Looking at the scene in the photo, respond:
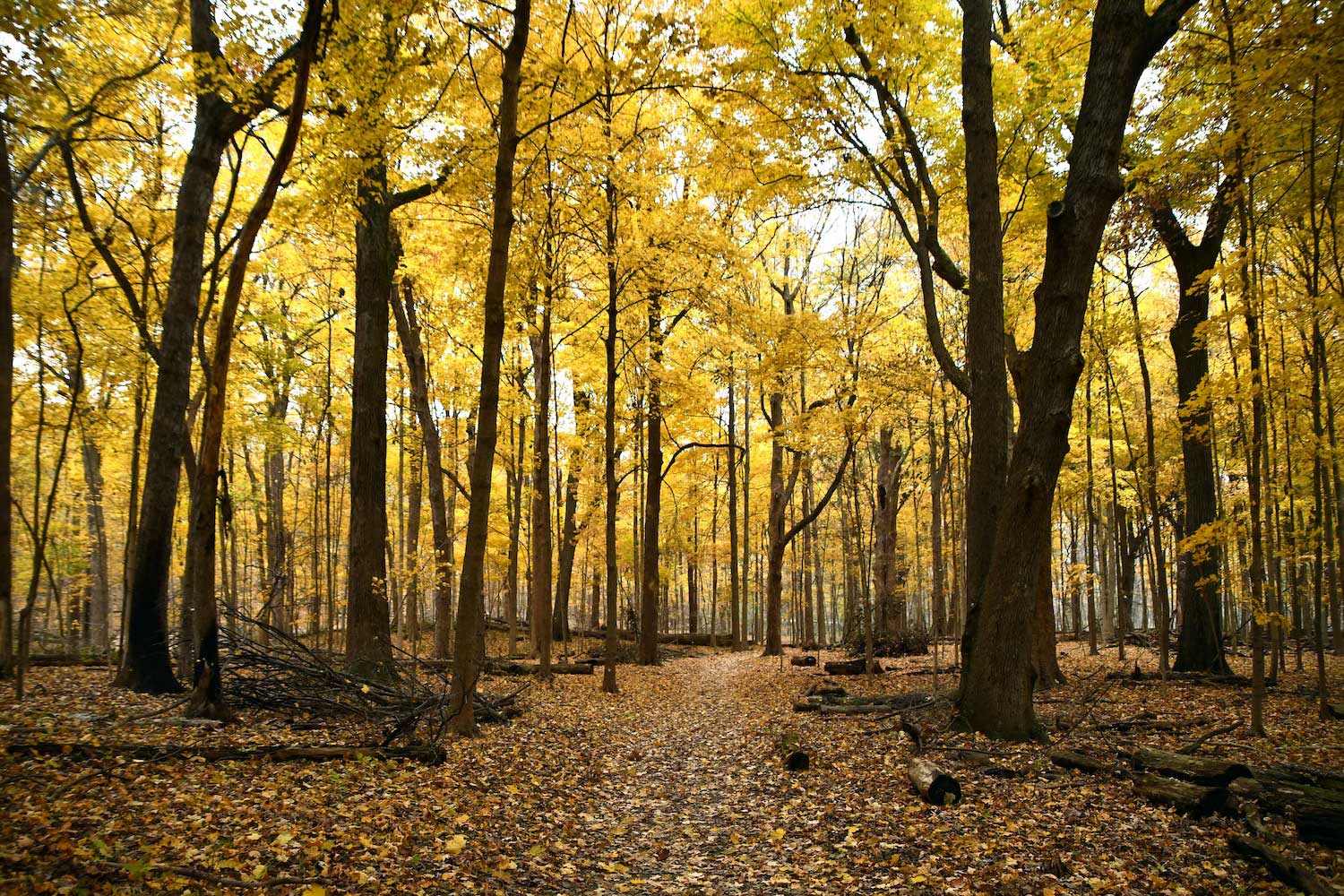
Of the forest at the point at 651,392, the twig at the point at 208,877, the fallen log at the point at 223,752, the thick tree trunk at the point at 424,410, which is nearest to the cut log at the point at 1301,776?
the forest at the point at 651,392

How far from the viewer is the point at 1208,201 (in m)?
10.1

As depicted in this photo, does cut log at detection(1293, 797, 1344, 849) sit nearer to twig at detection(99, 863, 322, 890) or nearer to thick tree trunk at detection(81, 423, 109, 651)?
twig at detection(99, 863, 322, 890)

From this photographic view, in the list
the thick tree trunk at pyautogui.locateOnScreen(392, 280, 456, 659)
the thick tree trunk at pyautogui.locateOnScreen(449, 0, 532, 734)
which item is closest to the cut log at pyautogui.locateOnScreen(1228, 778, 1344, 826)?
the thick tree trunk at pyautogui.locateOnScreen(449, 0, 532, 734)

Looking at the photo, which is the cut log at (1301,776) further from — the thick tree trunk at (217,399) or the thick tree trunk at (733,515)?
the thick tree trunk at (733,515)

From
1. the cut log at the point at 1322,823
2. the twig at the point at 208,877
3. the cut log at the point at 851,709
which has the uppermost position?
the twig at the point at 208,877

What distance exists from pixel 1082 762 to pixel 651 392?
1157 centimetres

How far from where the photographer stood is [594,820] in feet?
18.9

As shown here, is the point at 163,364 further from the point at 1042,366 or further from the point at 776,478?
the point at 776,478

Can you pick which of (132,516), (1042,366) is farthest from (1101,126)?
(132,516)

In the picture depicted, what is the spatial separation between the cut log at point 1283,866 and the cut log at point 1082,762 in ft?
5.21

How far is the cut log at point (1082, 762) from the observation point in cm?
583

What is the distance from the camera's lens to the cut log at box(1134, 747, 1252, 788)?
5.00 meters

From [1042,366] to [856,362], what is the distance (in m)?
7.11

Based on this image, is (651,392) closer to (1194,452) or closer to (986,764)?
(1194,452)
